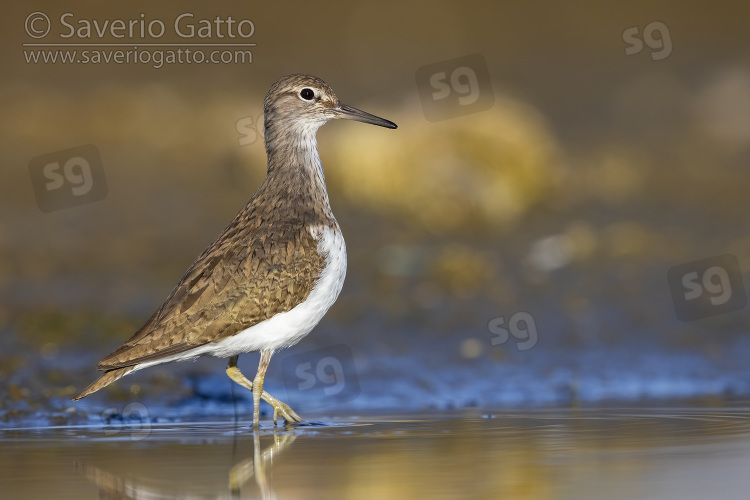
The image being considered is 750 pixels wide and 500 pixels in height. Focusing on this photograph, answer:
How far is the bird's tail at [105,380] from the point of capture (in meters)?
7.77

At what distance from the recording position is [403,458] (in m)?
6.32

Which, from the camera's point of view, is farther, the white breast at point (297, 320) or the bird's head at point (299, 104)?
the bird's head at point (299, 104)

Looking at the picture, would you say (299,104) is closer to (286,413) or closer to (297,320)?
(297,320)

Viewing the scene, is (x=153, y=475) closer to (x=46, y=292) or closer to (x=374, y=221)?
(x=46, y=292)

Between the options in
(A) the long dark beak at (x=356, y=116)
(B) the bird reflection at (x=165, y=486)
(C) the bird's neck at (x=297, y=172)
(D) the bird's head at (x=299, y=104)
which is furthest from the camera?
(A) the long dark beak at (x=356, y=116)

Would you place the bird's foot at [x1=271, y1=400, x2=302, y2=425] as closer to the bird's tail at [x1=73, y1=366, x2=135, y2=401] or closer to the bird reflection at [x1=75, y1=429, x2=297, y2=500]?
the bird's tail at [x1=73, y1=366, x2=135, y2=401]

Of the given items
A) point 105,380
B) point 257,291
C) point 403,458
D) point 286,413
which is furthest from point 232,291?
point 403,458

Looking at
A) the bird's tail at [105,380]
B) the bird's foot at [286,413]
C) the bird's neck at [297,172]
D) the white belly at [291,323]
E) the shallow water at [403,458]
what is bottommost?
the shallow water at [403,458]

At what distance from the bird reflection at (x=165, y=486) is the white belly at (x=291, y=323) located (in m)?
1.65

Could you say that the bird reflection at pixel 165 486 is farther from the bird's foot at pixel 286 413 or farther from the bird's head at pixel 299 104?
the bird's head at pixel 299 104

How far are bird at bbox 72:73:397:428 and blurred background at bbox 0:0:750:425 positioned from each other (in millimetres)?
830

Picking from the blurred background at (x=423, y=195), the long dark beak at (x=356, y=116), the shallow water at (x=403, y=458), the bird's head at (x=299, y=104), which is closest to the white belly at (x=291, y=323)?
the shallow water at (x=403, y=458)

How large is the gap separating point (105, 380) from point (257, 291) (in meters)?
1.09

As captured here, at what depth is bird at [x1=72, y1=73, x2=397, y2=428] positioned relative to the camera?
8031 millimetres
